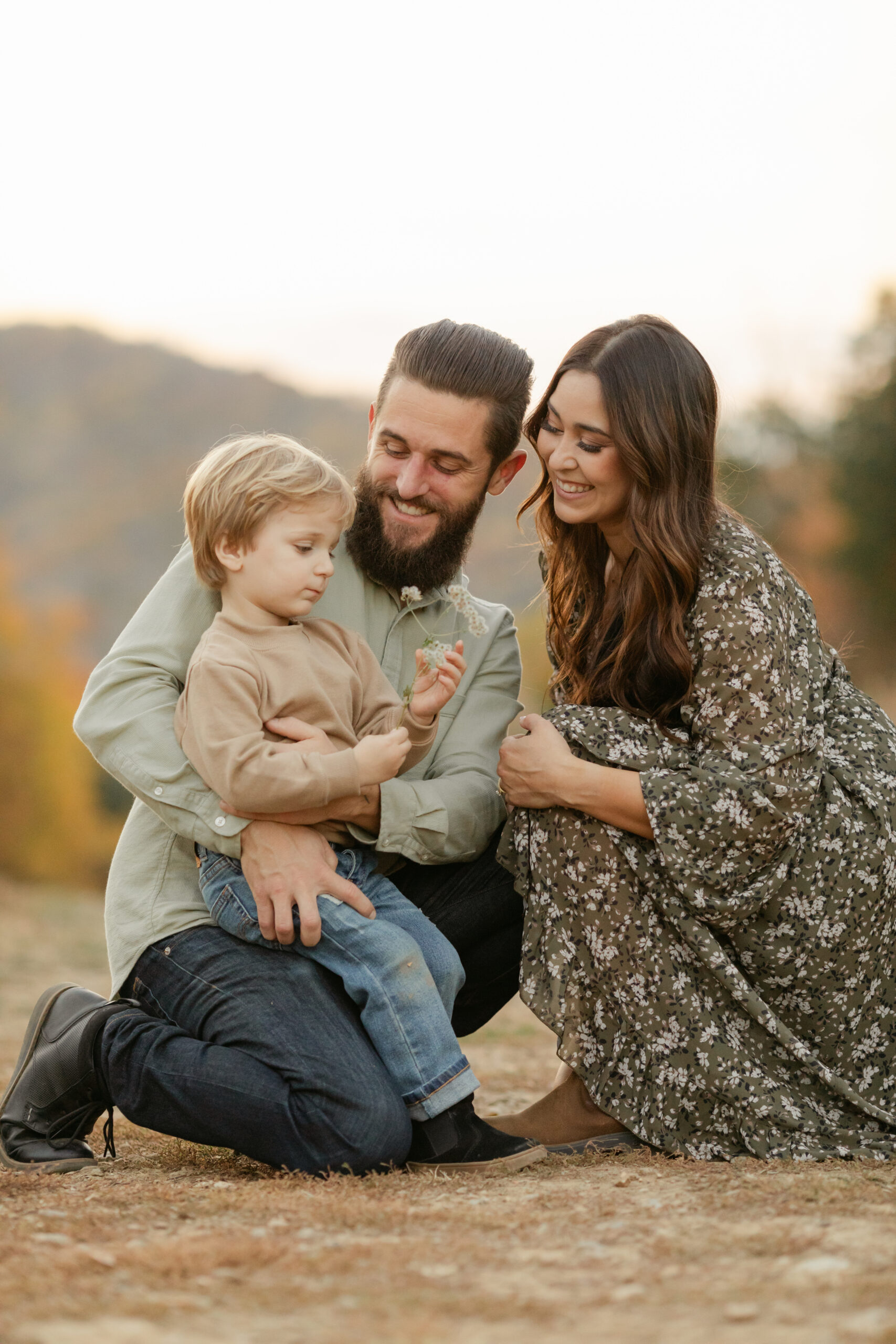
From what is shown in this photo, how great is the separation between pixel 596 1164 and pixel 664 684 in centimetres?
118

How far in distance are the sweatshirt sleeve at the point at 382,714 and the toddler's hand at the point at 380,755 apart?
0.35 feet

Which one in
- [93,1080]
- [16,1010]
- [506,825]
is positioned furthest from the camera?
[16,1010]

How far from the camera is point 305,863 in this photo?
296 centimetres

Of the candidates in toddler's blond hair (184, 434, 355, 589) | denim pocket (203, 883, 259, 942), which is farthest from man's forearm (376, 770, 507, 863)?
toddler's blond hair (184, 434, 355, 589)

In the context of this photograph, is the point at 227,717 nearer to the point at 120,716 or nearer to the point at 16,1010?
the point at 120,716

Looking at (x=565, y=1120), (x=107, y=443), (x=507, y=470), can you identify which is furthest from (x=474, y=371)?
(x=107, y=443)

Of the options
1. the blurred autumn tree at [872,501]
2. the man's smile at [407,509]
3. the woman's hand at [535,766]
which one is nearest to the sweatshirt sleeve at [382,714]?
the woman's hand at [535,766]

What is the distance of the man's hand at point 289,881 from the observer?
291cm

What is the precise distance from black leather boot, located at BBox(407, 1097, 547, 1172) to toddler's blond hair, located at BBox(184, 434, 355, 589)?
1405mm

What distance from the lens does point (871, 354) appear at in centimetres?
2791

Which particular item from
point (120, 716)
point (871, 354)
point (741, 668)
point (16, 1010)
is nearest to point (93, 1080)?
point (120, 716)

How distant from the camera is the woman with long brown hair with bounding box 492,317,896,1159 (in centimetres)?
301

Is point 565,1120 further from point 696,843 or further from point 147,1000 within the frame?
point 147,1000

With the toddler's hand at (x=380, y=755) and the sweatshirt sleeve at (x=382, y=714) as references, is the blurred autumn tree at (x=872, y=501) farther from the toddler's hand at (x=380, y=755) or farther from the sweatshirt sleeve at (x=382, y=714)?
the toddler's hand at (x=380, y=755)
